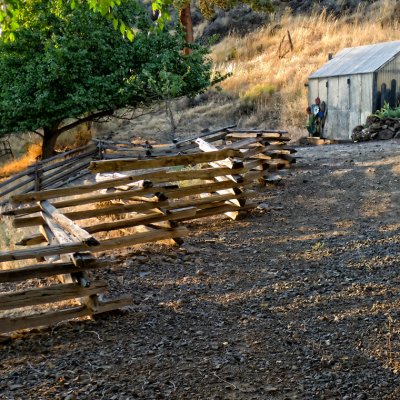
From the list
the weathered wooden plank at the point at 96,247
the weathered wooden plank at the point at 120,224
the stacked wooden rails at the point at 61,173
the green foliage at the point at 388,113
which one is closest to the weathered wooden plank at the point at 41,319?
the weathered wooden plank at the point at 96,247

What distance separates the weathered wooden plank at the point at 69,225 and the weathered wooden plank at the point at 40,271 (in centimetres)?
23

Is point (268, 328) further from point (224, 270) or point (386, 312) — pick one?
point (224, 270)

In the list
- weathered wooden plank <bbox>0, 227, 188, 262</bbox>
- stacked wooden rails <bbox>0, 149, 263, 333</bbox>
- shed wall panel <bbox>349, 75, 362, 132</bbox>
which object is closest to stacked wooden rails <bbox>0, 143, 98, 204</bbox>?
stacked wooden rails <bbox>0, 149, 263, 333</bbox>

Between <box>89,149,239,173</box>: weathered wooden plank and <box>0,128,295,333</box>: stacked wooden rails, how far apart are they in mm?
14

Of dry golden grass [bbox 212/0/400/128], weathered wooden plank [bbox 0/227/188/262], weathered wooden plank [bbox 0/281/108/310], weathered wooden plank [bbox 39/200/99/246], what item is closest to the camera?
weathered wooden plank [bbox 0/281/108/310]

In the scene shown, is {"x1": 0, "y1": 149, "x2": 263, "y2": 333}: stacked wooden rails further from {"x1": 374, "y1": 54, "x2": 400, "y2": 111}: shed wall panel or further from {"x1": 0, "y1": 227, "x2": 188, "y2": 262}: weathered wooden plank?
{"x1": 374, "y1": 54, "x2": 400, "y2": 111}: shed wall panel

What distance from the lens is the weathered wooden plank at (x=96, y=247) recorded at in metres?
4.66

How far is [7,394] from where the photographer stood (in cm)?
360

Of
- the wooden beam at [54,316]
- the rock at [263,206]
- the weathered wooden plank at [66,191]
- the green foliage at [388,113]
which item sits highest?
the weathered wooden plank at [66,191]

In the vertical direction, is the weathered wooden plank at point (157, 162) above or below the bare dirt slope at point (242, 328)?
above

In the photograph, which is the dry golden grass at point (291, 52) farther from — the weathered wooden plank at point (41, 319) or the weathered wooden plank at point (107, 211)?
the weathered wooden plank at point (41, 319)

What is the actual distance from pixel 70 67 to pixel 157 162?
10908mm

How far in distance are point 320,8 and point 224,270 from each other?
33878mm

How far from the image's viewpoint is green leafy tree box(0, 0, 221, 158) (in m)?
16.9
